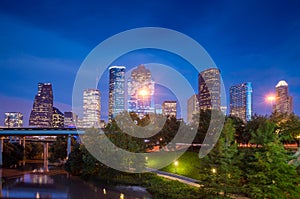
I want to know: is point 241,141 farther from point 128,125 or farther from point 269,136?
point 269,136

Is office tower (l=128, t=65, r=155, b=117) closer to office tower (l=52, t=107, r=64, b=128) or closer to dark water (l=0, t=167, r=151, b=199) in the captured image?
dark water (l=0, t=167, r=151, b=199)

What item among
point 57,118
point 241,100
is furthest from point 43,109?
point 241,100

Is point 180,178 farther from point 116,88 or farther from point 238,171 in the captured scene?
point 116,88

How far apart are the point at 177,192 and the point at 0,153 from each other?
111 feet

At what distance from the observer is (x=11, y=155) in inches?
1937

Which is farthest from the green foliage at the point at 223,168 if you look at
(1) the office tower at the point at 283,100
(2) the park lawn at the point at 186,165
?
(1) the office tower at the point at 283,100

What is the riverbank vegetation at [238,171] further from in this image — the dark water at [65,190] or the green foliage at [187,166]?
the dark water at [65,190]

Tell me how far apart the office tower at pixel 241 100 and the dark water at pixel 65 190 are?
6687cm

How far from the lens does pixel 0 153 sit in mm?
46062

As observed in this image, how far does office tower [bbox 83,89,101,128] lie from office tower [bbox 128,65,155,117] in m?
8.32

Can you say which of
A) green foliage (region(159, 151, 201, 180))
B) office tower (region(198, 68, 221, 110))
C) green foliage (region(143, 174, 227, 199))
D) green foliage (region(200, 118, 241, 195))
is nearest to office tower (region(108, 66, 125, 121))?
office tower (region(198, 68, 221, 110))

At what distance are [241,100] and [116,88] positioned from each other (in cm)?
3895

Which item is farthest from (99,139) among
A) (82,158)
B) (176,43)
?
(176,43)

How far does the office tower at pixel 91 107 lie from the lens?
238 ft
